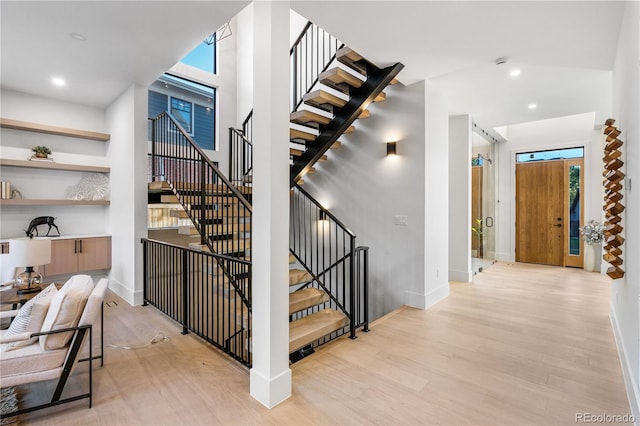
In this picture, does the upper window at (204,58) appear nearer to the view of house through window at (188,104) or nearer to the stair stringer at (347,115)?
the view of house through window at (188,104)

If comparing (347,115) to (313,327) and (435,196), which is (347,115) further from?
(313,327)

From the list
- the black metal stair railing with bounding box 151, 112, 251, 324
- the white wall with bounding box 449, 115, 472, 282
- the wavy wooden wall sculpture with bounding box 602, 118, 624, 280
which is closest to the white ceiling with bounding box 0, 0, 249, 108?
the black metal stair railing with bounding box 151, 112, 251, 324

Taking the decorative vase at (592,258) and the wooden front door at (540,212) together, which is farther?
the wooden front door at (540,212)

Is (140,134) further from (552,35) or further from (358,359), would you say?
(552,35)

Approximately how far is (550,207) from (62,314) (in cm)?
867

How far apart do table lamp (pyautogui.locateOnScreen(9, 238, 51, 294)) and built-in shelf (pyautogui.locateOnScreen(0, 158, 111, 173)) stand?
7.19 ft

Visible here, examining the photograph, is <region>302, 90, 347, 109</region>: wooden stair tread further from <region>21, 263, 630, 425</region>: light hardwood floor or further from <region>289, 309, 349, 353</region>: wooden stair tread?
<region>21, 263, 630, 425</region>: light hardwood floor

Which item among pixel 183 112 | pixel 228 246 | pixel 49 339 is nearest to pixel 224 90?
pixel 183 112

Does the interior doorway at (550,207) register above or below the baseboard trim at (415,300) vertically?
above

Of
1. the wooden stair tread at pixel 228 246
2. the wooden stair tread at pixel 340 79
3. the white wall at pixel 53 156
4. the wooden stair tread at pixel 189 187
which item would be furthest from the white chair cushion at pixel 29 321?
the white wall at pixel 53 156

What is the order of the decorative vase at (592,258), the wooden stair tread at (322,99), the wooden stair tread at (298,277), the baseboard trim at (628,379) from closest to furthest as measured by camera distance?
the baseboard trim at (628,379)
the wooden stair tread at (298,277)
the wooden stair tread at (322,99)
the decorative vase at (592,258)

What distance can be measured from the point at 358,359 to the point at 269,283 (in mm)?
1244

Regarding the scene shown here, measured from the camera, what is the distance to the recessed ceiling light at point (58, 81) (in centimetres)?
414

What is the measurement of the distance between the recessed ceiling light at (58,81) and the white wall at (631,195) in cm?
589
